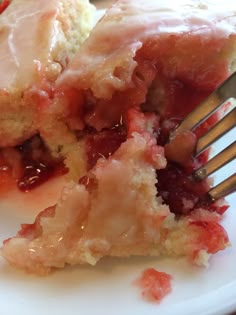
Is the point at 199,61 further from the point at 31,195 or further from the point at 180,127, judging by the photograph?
the point at 31,195

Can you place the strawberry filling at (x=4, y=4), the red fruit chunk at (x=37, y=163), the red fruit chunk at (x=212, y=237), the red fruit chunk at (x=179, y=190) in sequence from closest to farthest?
the red fruit chunk at (x=212, y=237) → the red fruit chunk at (x=179, y=190) → the red fruit chunk at (x=37, y=163) → the strawberry filling at (x=4, y=4)

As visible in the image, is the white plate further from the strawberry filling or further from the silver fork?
the strawberry filling

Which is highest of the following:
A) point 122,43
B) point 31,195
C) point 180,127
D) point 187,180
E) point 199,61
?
point 122,43

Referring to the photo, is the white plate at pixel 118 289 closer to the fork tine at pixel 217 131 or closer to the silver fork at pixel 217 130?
the silver fork at pixel 217 130

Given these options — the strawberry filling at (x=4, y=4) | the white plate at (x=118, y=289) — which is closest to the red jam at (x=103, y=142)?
the white plate at (x=118, y=289)

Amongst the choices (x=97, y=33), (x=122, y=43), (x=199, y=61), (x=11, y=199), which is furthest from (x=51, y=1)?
(x=11, y=199)

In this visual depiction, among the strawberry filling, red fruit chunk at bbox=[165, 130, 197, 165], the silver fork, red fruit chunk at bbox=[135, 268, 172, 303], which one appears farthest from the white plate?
the strawberry filling

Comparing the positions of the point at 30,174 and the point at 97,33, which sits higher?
the point at 97,33

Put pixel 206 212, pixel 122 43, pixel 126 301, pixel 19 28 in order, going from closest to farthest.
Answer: pixel 126 301, pixel 206 212, pixel 122 43, pixel 19 28
